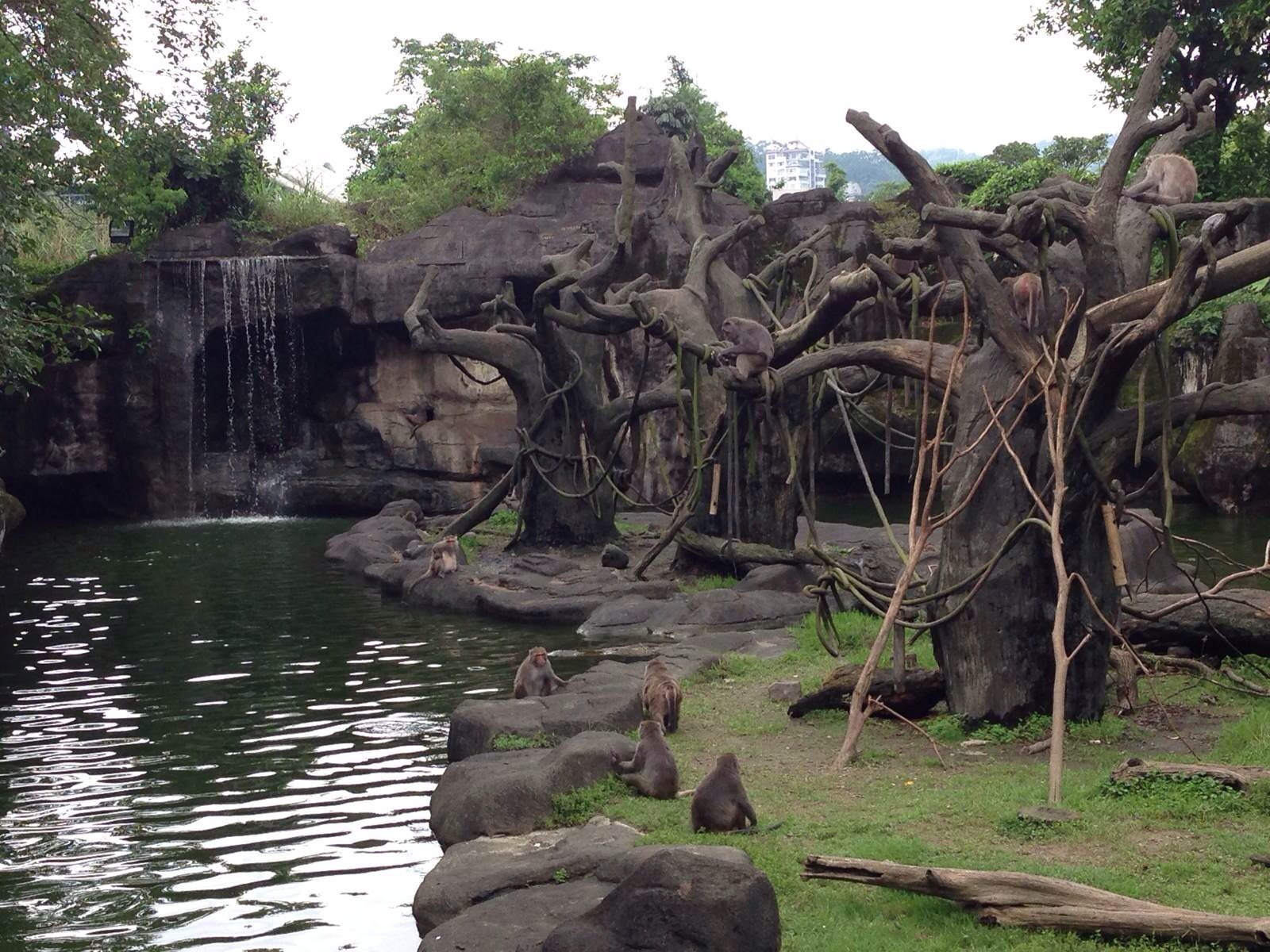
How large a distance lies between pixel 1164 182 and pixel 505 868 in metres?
6.70

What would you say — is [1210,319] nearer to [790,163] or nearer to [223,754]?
[223,754]

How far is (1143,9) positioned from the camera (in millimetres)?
24828

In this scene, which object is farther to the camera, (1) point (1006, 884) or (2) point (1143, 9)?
(2) point (1143, 9)

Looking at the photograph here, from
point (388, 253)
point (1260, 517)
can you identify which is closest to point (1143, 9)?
point (1260, 517)

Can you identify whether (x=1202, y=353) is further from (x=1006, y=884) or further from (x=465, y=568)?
(x=1006, y=884)

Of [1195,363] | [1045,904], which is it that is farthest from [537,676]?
[1195,363]

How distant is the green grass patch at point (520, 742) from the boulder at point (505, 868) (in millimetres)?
1917

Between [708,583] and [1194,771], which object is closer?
[1194,771]

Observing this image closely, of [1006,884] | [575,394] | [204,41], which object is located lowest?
[1006,884]

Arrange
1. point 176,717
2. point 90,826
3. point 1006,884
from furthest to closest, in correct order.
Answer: point 176,717, point 90,826, point 1006,884

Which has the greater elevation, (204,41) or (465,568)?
(204,41)

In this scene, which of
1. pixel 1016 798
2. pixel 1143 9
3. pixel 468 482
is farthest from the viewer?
pixel 468 482

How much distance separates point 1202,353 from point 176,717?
20411 millimetres

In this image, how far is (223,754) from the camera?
10.7m
